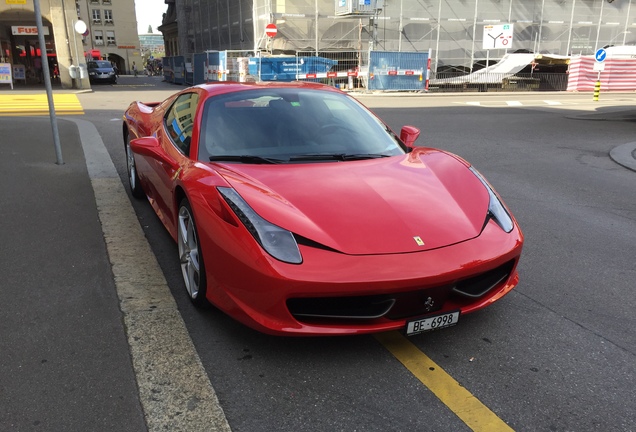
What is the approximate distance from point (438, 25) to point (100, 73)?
70.6 ft

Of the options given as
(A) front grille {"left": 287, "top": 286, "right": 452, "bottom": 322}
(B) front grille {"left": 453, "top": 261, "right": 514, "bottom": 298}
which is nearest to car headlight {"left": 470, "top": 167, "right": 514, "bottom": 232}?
(B) front grille {"left": 453, "top": 261, "right": 514, "bottom": 298}

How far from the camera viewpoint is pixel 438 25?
29625mm

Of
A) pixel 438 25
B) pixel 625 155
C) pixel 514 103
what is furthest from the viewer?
pixel 438 25

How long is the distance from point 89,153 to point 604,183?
24.4 feet

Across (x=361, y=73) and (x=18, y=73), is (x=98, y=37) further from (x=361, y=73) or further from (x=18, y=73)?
(x=361, y=73)

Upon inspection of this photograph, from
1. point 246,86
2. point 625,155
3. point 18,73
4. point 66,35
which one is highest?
point 66,35

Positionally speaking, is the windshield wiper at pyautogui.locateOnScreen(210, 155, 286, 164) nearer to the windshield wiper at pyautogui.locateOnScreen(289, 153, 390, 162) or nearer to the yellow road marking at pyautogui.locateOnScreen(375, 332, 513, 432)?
the windshield wiper at pyautogui.locateOnScreen(289, 153, 390, 162)

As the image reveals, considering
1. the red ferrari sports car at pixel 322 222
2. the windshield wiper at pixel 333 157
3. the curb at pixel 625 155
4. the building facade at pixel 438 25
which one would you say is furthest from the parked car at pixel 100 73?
the windshield wiper at pixel 333 157

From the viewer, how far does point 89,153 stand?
824cm

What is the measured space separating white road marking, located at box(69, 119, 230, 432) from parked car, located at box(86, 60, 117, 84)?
109 ft

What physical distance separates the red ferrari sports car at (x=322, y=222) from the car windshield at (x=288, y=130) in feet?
0.04

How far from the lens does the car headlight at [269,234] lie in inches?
101

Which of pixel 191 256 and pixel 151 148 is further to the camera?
pixel 151 148

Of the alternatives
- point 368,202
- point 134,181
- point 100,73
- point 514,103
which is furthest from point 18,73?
point 368,202
